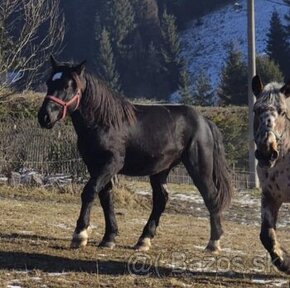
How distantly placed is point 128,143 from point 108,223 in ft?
3.15

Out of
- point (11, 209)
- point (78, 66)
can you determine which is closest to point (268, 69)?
point (11, 209)

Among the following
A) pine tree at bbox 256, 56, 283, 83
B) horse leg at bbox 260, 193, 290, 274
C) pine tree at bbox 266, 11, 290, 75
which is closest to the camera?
horse leg at bbox 260, 193, 290, 274

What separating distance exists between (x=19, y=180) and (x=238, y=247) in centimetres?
893

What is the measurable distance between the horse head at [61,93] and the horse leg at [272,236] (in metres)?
2.31

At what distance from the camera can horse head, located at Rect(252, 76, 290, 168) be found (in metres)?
5.88

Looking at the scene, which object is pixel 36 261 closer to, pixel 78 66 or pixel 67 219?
pixel 78 66

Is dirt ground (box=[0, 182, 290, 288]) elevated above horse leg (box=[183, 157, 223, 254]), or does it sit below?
below

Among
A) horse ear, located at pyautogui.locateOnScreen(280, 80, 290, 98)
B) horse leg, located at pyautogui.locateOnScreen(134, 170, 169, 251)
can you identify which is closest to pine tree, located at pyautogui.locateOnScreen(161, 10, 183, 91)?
horse leg, located at pyautogui.locateOnScreen(134, 170, 169, 251)

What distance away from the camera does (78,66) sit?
745cm

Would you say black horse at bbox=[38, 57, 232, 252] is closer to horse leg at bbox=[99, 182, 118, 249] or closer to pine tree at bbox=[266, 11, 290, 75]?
horse leg at bbox=[99, 182, 118, 249]

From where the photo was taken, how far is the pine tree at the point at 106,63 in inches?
2696

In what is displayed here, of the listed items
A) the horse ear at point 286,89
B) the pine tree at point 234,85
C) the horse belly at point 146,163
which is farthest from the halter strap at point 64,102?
the pine tree at point 234,85

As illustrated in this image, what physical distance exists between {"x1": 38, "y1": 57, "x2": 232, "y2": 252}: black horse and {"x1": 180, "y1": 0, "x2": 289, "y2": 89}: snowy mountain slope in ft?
232

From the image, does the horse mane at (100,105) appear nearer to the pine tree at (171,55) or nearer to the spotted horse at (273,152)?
the spotted horse at (273,152)
